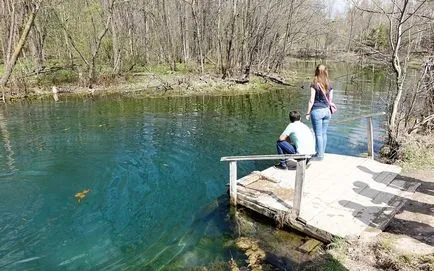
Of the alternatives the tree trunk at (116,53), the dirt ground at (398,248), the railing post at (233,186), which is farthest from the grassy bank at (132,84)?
the dirt ground at (398,248)

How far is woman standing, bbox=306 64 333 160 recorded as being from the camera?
8.10 m

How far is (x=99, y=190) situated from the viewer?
890 centimetres

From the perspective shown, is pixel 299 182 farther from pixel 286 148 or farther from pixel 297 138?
pixel 286 148

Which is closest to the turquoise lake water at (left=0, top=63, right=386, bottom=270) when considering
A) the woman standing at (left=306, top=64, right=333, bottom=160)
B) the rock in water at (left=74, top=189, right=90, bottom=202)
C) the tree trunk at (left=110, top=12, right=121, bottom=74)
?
the rock in water at (left=74, top=189, right=90, bottom=202)

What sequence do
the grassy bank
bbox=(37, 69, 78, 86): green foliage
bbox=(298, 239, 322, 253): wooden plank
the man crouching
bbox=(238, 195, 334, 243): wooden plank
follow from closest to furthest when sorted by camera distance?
bbox=(298, 239, 322, 253): wooden plank, bbox=(238, 195, 334, 243): wooden plank, the man crouching, the grassy bank, bbox=(37, 69, 78, 86): green foliage

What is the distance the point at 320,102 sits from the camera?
27.4ft

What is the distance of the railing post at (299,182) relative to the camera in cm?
625

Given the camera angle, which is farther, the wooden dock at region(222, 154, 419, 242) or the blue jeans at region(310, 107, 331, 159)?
the blue jeans at region(310, 107, 331, 159)

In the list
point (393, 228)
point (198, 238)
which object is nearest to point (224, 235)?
point (198, 238)

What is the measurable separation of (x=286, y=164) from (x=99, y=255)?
4735 mm

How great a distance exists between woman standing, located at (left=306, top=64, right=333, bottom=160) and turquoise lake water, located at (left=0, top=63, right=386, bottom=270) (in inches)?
104

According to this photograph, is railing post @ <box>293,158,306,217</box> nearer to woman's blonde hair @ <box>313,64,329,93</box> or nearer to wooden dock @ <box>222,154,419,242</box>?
wooden dock @ <box>222,154,419,242</box>

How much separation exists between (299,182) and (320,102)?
9.09ft

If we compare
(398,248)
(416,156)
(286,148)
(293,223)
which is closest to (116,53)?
(286,148)
